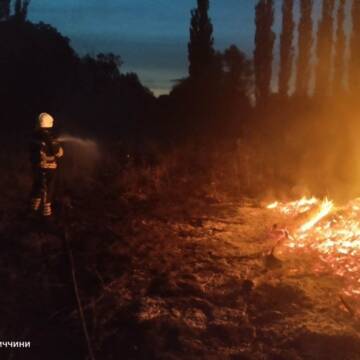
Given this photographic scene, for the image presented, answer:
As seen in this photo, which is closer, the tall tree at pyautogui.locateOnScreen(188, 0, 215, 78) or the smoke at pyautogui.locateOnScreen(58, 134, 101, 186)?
the smoke at pyautogui.locateOnScreen(58, 134, 101, 186)

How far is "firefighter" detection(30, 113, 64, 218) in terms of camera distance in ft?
29.9

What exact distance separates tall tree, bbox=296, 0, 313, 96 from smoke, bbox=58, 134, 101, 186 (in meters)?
27.2

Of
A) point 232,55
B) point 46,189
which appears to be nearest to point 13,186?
point 46,189

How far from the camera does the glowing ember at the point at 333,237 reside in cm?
702

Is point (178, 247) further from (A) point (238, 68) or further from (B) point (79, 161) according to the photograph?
(A) point (238, 68)

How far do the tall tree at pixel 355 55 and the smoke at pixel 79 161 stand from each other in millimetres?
27664

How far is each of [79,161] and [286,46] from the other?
29835 millimetres

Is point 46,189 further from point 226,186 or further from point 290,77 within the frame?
point 290,77

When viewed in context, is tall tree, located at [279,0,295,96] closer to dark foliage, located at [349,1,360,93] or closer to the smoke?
dark foliage, located at [349,1,360,93]

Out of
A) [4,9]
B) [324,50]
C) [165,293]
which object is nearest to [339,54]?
[324,50]

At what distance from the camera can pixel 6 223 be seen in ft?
29.3

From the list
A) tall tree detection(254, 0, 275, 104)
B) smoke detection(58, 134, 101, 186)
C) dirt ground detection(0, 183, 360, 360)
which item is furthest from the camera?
tall tree detection(254, 0, 275, 104)

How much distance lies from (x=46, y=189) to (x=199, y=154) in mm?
7059

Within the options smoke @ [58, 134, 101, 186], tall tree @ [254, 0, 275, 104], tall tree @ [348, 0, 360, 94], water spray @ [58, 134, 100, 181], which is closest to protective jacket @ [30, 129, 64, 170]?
smoke @ [58, 134, 101, 186]
